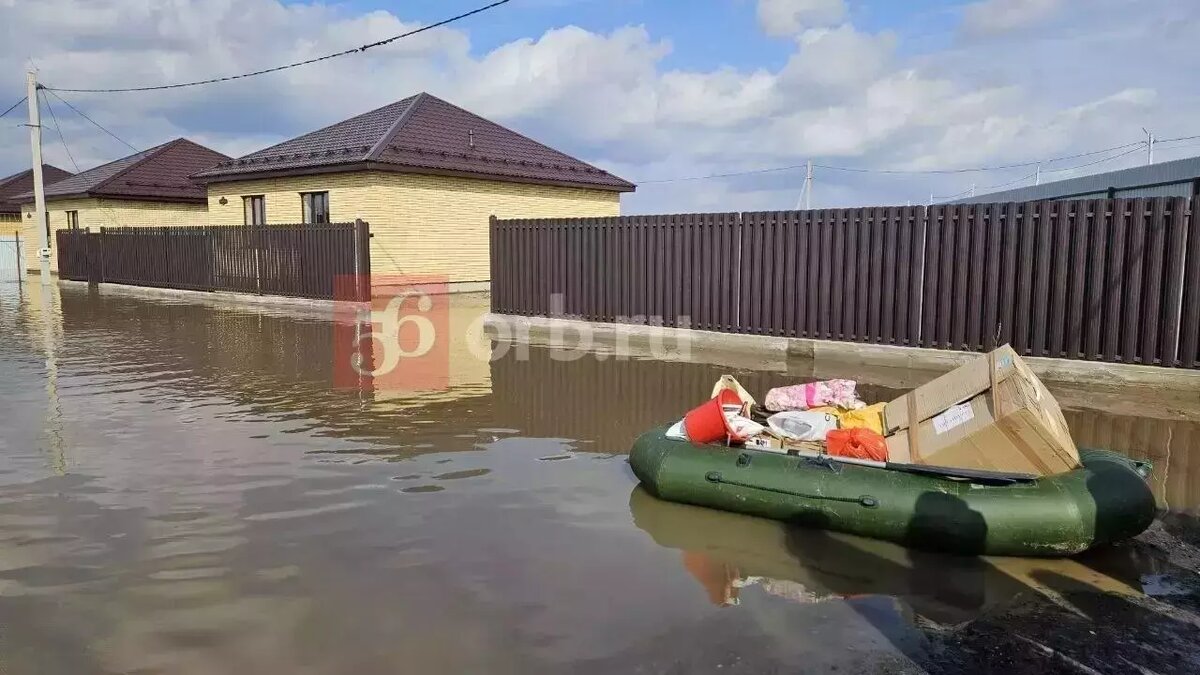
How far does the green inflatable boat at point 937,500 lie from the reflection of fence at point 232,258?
15.4 metres

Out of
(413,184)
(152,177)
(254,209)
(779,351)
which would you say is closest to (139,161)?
(152,177)

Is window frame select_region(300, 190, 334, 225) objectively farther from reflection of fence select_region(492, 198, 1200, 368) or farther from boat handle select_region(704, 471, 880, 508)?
boat handle select_region(704, 471, 880, 508)

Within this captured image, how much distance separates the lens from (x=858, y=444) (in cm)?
514

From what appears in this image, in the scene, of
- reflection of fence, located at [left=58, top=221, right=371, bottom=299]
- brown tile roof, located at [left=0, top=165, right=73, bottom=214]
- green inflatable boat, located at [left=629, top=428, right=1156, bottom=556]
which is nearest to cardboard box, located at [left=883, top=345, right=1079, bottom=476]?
green inflatable boat, located at [left=629, top=428, right=1156, bottom=556]

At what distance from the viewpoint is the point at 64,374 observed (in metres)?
10.3

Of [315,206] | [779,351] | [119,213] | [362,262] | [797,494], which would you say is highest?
[119,213]

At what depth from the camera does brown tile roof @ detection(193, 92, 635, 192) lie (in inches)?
825

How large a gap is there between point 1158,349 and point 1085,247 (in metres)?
1.33

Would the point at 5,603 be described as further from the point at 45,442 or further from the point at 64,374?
the point at 64,374

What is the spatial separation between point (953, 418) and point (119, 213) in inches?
1332

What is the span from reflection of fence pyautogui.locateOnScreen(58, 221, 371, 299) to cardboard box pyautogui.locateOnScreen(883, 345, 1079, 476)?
617 inches

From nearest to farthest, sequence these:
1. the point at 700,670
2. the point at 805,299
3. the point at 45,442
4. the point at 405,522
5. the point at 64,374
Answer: the point at 700,670, the point at 405,522, the point at 45,442, the point at 64,374, the point at 805,299

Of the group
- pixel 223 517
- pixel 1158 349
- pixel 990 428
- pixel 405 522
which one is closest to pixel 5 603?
pixel 223 517

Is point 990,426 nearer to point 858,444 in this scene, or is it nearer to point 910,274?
point 858,444
